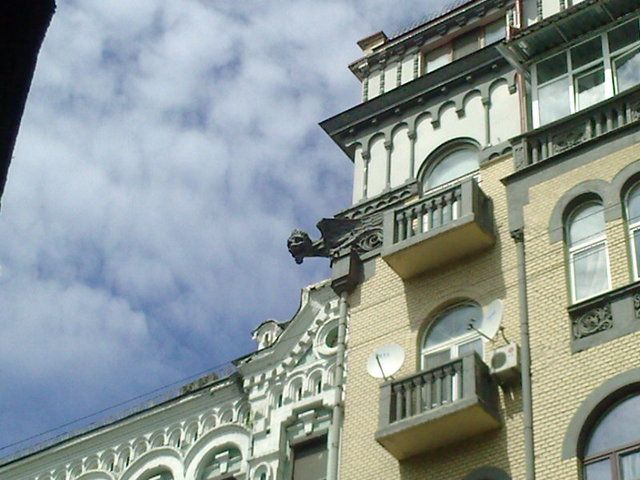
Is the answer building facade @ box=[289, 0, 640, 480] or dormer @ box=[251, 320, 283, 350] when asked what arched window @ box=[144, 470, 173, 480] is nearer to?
dormer @ box=[251, 320, 283, 350]

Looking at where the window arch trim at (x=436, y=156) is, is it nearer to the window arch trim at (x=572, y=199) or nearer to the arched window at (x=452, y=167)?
the arched window at (x=452, y=167)

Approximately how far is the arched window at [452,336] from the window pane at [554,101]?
12.1 ft

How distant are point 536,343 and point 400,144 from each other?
23.9ft

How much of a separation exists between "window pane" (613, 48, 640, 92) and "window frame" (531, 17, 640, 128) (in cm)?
5

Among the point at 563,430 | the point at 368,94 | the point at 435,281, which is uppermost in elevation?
the point at 368,94

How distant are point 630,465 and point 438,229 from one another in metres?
5.78

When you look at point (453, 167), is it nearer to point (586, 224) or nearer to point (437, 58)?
point (437, 58)

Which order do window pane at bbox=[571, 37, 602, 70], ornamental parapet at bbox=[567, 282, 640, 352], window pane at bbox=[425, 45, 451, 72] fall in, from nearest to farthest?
1. ornamental parapet at bbox=[567, 282, 640, 352]
2. window pane at bbox=[571, 37, 602, 70]
3. window pane at bbox=[425, 45, 451, 72]

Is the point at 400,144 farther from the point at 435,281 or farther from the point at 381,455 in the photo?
the point at 381,455

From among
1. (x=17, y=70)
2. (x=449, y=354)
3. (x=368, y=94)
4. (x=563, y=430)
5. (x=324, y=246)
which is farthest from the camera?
(x=368, y=94)

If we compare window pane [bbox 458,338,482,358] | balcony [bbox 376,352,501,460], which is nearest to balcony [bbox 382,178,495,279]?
window pane [bbox 458,338,482,358]

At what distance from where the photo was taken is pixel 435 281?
20344mm

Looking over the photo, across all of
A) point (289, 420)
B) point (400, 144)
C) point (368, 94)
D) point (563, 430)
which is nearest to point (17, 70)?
point (563, 430)

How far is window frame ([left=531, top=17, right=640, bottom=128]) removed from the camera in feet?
66.1
